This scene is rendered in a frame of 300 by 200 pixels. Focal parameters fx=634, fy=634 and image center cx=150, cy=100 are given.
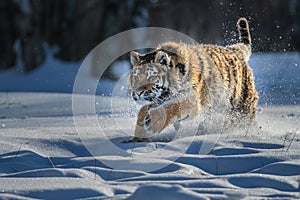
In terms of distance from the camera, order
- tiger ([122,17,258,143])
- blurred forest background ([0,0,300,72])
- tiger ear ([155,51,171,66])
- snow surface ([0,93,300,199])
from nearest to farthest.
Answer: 1. snow surface ([0,93,300,199])
2. tiger ([122,17,258,143])
3. tiger ear ([155,51,171,66])
4. blurred forest background ([0,0,300,72])

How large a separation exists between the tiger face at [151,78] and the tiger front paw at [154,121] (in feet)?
0.51

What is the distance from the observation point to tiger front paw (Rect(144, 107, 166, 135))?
6000mm

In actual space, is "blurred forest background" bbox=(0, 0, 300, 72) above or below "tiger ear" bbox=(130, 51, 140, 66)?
above

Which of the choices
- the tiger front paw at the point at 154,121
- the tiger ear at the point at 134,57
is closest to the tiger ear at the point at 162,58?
the tiger ear at the point at 134,57

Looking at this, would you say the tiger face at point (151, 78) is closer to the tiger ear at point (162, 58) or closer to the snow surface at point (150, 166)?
the tiger ear at point (162, 58)

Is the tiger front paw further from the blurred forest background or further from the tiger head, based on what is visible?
the blurred forest background

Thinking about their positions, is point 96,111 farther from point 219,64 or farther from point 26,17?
point 26,17

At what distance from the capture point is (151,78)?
6.27 meters

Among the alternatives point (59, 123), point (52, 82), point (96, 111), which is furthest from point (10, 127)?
point (52, 82)

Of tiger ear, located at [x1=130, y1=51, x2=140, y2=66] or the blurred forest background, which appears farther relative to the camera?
the blurred forest background

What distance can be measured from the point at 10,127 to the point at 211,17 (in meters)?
12.9

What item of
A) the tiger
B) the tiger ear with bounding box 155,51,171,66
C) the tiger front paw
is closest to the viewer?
the tiger front paw

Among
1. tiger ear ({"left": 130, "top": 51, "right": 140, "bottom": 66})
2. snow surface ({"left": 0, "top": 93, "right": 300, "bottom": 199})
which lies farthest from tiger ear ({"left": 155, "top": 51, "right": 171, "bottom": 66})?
snow surface ({"left": 0, "top": 93, "right": 300, "bottom": 199})

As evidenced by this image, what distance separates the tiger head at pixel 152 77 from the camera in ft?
20.3
